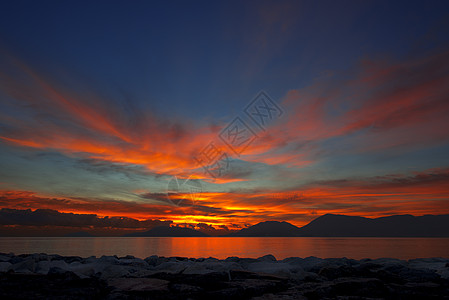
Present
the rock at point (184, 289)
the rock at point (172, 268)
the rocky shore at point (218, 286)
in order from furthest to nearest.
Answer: the rock at point (172, 268), the rock at point (184, 289), the rocky shore at point (218, 286)

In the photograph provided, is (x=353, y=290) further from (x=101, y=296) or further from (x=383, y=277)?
(x=101, y=296)

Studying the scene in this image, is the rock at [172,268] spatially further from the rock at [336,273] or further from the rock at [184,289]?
the rock at [336,273]

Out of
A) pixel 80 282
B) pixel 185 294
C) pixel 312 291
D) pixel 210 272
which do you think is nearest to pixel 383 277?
pixel 312 291

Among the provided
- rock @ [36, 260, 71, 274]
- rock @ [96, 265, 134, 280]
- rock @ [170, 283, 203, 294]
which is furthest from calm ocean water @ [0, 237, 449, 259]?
rock @ [170, 283, 203, 294]

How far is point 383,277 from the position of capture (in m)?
6.94

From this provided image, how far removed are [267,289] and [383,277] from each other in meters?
3.30

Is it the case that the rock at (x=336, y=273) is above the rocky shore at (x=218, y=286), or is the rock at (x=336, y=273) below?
above

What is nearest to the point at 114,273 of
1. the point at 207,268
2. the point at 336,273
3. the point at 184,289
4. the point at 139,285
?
the point at 139,285

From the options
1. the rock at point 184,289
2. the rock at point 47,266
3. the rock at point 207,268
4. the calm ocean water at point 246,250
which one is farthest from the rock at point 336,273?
the calm ocean water at point 246,250

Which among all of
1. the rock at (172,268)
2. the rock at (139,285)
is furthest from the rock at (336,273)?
the rock at (139,285)

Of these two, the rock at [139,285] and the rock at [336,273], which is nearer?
the rock at [139,285]

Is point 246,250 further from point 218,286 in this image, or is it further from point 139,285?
point 139,285

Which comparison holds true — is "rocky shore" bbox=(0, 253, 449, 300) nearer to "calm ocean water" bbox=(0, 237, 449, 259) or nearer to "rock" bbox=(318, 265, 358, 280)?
"rock" bbox=(318, 265, 358, 280)

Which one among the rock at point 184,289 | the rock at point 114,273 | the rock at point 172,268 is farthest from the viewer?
the rock at point 172,268
